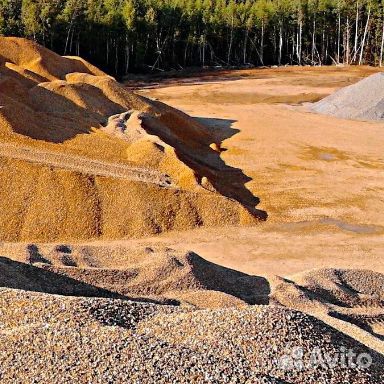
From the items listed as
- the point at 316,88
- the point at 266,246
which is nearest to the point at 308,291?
the point at 266,246

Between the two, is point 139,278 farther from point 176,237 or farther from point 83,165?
point 83,165

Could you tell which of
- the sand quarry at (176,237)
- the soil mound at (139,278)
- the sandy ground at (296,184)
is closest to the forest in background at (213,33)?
the sandy ground at (296,184)

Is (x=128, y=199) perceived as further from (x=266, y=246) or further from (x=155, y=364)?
(x=155, y=364)

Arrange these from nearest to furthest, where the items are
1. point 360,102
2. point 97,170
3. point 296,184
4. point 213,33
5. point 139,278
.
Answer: point 139,278 → point 97,170 → point 296,184 → point 360,102 → point 213,33

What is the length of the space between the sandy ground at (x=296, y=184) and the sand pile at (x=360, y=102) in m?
1.06

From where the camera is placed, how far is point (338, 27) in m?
47.6

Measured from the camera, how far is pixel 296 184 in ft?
56.2

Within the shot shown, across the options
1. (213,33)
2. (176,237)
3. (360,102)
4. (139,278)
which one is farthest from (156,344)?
(213,33)

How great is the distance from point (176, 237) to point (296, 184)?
556cm

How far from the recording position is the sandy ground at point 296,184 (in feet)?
41.3

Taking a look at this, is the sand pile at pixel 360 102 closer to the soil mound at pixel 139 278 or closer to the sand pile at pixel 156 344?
the soil mound at pixel 139 278

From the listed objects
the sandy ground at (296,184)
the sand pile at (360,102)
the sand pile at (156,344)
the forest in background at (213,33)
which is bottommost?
the sandy ground at (296,184)

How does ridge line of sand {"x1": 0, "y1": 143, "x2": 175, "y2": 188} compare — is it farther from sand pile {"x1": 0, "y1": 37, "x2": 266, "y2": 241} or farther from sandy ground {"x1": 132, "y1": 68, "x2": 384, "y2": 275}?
sandy ground {"x1": 132, "y1": 68, "x2": 384, "y2": 275}

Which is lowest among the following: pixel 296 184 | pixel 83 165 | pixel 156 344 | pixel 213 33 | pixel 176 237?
pixel 176 237
